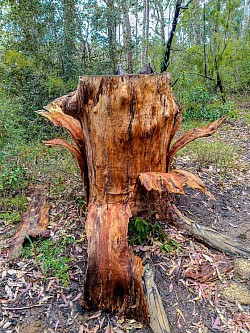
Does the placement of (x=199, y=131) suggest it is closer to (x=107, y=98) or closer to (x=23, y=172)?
(x=107, y=98)

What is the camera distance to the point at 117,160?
214 centimetres

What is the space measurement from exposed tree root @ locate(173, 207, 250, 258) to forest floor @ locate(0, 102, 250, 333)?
63 millimetres

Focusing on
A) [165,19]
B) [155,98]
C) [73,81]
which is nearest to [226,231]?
[155,98]

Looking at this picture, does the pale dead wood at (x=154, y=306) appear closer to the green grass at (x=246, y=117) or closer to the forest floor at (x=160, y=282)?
the forest floor at (x=160, y=282)

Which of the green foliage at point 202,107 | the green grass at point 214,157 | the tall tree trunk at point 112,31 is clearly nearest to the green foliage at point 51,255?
the green grass at point 214,157

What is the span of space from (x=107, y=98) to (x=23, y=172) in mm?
1712

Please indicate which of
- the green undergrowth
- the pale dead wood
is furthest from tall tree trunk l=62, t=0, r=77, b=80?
the pale dead wood

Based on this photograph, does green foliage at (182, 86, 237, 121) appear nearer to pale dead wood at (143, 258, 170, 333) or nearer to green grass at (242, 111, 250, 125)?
green grass at (242, 111, 250, 125)

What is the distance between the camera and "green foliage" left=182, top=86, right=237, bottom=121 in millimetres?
6859

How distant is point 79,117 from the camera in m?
2.19

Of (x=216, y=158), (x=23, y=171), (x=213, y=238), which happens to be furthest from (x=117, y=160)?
(x=216, y=158)

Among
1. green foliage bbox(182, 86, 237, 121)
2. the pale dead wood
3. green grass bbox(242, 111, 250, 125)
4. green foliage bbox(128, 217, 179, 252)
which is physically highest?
green foliage bbox(182, 86, 237, 121)

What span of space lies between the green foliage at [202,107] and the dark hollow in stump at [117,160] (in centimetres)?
489

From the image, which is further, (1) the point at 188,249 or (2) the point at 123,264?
A: (1) the point at 188,249
